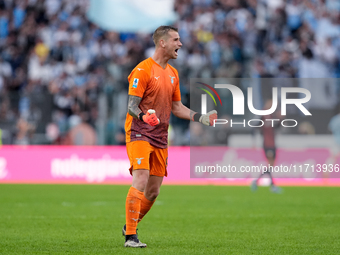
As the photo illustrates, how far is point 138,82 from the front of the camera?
20.9 ft

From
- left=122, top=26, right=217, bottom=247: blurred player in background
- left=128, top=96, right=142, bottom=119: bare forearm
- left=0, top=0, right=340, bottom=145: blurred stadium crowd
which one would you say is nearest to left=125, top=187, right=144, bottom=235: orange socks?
left=122, top=26, right=217, bottom=247: blurred player in background

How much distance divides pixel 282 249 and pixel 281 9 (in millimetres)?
18064

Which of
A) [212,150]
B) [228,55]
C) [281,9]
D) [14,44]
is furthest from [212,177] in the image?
[14,44]

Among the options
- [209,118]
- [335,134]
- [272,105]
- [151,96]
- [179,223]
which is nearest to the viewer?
[151,96]

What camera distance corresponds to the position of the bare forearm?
625cm

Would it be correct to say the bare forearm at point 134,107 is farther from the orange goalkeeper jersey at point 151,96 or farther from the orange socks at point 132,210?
the orange socks at point 132,210

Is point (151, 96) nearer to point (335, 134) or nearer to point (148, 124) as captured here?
point (148, 124)

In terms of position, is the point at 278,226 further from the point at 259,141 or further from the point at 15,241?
the point at 259,141

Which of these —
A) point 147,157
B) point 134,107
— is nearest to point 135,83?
point 134,107

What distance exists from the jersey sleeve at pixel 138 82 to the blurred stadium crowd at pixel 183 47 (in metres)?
13.1

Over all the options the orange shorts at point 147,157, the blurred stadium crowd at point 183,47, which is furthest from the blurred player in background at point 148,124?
the blurred stadium crowd at point 183,47

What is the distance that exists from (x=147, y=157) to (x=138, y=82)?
2.77ft

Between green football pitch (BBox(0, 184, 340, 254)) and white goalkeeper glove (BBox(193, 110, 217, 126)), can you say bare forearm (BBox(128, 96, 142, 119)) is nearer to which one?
white goalkeeper glove (BBox(193, 110, 217, 126))

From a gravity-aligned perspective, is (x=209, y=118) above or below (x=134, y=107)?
below
